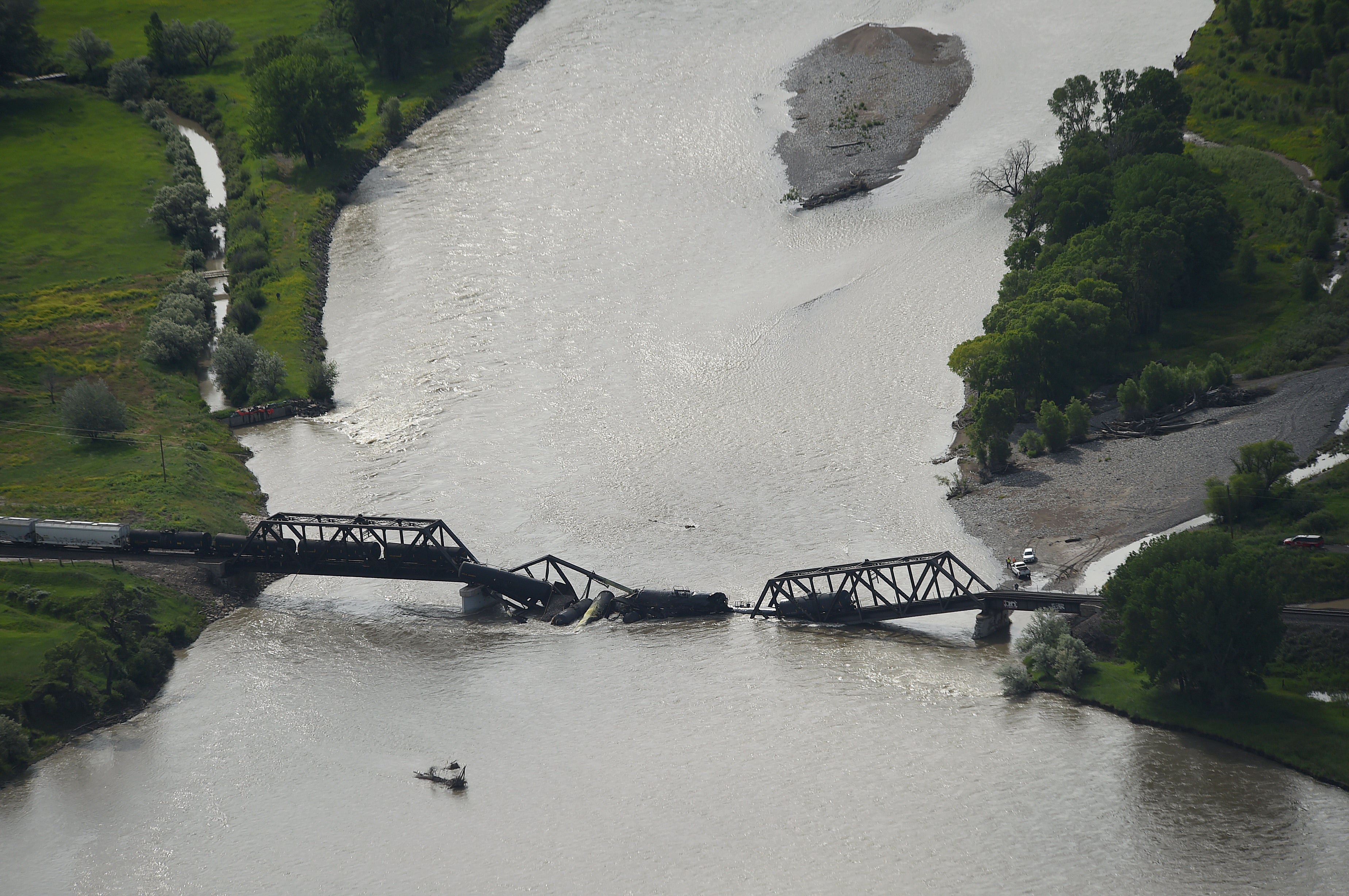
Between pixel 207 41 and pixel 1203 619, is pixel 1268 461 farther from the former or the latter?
pixel 207 41

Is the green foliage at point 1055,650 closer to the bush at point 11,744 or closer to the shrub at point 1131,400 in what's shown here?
the shrub at point 1131,400

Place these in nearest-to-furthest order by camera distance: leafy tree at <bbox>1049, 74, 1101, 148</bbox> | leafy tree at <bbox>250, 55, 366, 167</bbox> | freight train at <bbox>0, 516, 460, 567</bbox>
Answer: freight train at <bbox>0, 516, 460, 567</bbox> → leafy tree at <bbox>1049, 74, 1101, 148</bbox> → leafy tree at <bbox>250, 55, 366, 167</bbox>

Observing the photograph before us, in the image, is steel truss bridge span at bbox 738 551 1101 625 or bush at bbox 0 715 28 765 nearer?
bush at bbox 0 715 28 765

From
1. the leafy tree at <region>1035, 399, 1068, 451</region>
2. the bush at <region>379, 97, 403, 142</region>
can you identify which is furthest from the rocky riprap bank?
the leafy tree at <region>1035, 399, 1068, 451</region>

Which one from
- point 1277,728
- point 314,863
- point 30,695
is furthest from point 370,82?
point 1277,728

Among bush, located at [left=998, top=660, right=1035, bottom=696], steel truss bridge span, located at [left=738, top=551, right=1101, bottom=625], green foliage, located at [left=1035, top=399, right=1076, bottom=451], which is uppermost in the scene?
green foliage, located at [left=1035, top=399, right=1076, bottom=451]

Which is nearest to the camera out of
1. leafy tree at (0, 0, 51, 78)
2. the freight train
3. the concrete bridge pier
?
the concrete bridge pier

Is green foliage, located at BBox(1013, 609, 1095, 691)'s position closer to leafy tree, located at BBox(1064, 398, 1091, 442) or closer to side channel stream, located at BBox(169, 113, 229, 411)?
leafy tree, located at BBox(1064, 398, 1091, 442)
